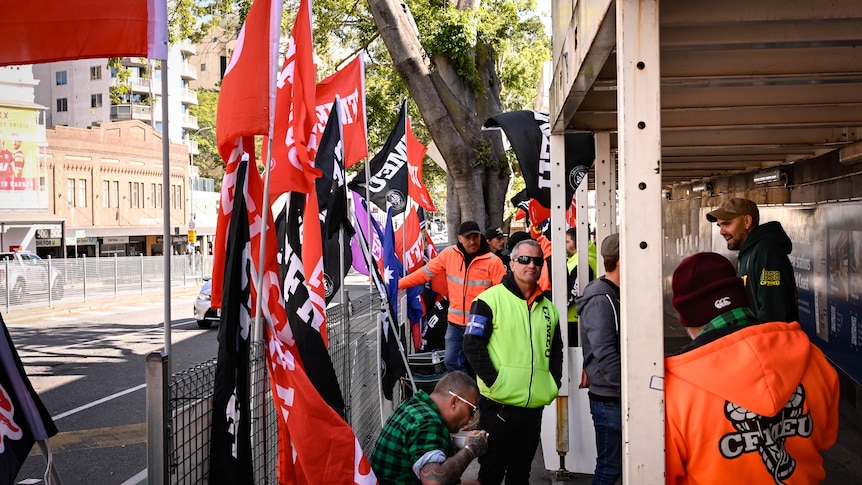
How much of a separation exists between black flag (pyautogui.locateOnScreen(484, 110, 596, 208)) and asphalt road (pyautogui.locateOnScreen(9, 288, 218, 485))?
4397 millimetres

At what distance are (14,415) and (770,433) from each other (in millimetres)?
2972

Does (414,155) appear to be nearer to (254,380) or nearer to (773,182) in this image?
(773,182)

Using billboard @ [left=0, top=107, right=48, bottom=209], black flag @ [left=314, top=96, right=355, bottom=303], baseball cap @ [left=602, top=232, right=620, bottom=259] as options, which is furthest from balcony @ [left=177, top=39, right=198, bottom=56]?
baseball cap @ [left=602, top=232, right=620, bottom=259]

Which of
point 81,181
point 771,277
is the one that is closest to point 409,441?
point 771,277

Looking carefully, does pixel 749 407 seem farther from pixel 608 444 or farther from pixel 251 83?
pixel 251 83

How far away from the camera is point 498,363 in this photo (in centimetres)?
493

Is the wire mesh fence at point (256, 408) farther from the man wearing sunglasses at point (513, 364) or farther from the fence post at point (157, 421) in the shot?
the man wearing sunglasses at point (513, 364)

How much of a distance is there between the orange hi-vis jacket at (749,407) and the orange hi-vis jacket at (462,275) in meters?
5.34

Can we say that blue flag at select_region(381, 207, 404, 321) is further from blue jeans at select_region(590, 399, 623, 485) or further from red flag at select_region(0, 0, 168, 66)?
red flag at select_region(0, 0, 168, 66)

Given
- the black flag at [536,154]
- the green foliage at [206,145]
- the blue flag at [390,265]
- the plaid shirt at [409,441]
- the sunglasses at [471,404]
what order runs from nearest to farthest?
the plaid shirt at [409,441]
the sunglasses at [471,404]
the black flag at [536,154]
the blue flag at [390,265]
the green foliage at [206,145]

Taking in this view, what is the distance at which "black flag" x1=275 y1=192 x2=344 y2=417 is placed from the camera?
Result: 166 inches

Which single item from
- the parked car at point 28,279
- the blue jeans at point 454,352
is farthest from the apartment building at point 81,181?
the blue jeans at point 454,352

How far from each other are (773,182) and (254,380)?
7.74 m

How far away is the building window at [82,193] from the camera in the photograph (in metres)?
52.7
